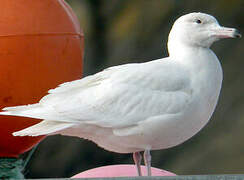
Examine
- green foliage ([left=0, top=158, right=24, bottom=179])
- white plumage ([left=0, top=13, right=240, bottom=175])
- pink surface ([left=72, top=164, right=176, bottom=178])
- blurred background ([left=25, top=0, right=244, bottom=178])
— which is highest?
white plumage ([left=0, top=13, right=240, bottom=175])

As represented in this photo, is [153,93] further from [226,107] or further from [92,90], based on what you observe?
[226,107]

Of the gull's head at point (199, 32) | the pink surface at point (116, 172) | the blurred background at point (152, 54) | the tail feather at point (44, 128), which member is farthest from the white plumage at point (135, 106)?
the blurred background at point (152, 54)

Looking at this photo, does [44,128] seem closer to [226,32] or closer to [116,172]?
[116,172]

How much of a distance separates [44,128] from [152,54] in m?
6.83

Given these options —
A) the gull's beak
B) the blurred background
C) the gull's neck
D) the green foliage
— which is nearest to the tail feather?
the green foliage

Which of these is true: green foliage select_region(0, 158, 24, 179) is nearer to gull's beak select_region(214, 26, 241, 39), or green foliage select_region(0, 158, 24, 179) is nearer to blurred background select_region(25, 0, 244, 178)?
gull's beak select_region(214, 26, 241, 39)

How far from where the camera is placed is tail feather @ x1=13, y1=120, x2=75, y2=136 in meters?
5.59

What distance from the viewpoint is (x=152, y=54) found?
1245 centimetres

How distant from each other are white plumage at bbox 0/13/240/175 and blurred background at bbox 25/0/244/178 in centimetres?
668

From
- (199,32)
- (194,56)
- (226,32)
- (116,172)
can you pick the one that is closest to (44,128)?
(116,172)

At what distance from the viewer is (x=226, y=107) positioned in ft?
43.4

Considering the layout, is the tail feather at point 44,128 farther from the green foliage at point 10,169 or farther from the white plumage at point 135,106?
the green foliage at point 10,169

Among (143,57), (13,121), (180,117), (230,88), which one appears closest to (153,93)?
(180,117)

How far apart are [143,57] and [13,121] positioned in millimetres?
6504
